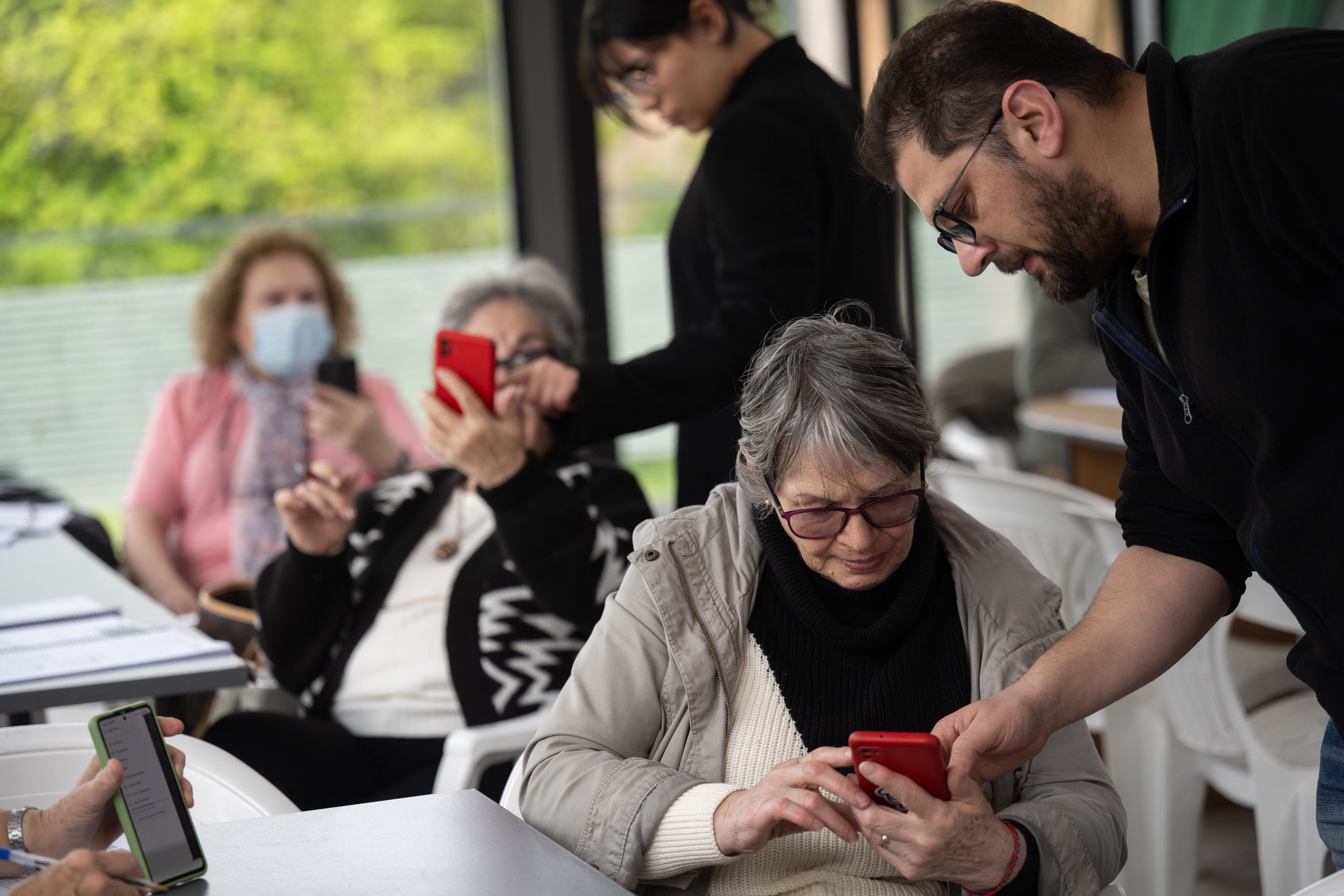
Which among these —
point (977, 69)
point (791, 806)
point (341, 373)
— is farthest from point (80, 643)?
point (977, 69)

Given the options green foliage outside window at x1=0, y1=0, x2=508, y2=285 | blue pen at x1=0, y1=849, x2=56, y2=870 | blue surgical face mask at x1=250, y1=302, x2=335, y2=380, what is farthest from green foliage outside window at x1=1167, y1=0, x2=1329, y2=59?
blue pen at x1=0, y1=849, x2=56, y2=870

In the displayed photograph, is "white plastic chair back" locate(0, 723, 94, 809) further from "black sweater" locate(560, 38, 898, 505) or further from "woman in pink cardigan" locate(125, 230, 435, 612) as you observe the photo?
"woman in pink cardigan" locate(125, 230, 435, 612)

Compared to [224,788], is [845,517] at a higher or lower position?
higher

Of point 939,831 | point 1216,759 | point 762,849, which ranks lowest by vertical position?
point 1216,759

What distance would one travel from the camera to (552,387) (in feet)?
6.97

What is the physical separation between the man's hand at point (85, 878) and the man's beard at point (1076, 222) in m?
1.03

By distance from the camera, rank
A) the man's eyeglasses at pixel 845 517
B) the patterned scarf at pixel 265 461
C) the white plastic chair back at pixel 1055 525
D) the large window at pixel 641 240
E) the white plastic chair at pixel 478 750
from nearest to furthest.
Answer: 1. the man's eyeglasses at pixel 845 517
2. the white plastic chair at pixel 478 750
3. the white plastic chair back at pixel 1055 525
4. the patterned scarf at pixel 265 461
5. the large window at pixel 641 240

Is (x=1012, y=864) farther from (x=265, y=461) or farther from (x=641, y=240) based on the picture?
(x=641, y=240)

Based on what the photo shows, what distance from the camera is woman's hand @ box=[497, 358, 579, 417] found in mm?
2117

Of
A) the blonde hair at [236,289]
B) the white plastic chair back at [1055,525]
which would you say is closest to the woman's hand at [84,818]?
the white plastic chair back at [1055,525]

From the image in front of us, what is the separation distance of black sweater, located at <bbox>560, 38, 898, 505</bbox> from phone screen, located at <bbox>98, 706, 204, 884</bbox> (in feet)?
3.37

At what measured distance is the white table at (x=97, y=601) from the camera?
1.84m

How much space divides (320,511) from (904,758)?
1.35m

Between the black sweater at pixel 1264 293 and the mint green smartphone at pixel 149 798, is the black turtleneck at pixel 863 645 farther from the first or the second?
the mint green smartphone at pixel 149 798
